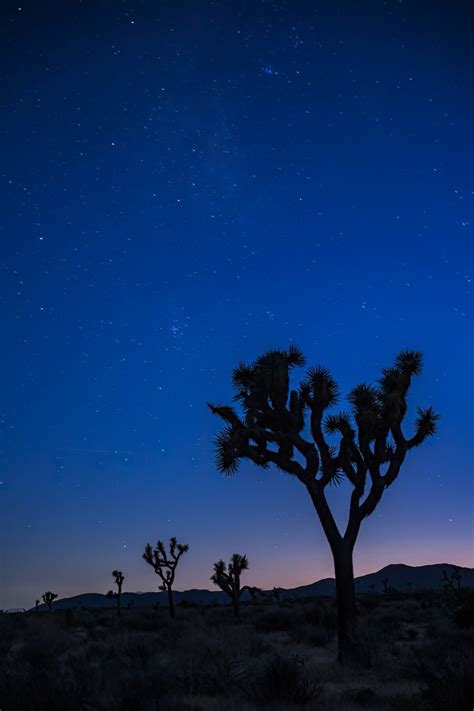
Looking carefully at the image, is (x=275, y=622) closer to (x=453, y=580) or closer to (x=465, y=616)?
(x=465, y=616)

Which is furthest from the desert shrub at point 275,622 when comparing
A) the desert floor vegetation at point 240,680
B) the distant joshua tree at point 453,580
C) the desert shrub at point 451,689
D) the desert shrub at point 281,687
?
the desert shrub at point 451,689

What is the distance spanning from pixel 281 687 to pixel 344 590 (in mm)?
5755

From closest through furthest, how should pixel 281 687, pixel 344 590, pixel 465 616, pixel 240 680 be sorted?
pixel 281 687, pixel 240 680, pixel 344 590, pixel 465 616

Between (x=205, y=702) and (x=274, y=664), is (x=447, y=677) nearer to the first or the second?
(x=274, y=664)

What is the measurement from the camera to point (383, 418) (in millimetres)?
13523

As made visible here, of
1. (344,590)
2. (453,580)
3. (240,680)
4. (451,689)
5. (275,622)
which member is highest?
(344,590)

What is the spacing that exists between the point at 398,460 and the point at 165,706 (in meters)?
8.83

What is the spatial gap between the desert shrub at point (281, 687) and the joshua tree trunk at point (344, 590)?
191 inches

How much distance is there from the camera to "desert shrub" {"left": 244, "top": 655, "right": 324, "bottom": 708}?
7.23 metres

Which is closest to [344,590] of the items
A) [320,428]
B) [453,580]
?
[320,428]

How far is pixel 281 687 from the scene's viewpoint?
7.43 m

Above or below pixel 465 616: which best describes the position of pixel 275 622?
below

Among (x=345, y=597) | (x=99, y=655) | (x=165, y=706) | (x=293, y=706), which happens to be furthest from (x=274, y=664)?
(x=99, y=655)

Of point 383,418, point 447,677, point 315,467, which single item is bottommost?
point 447,677
